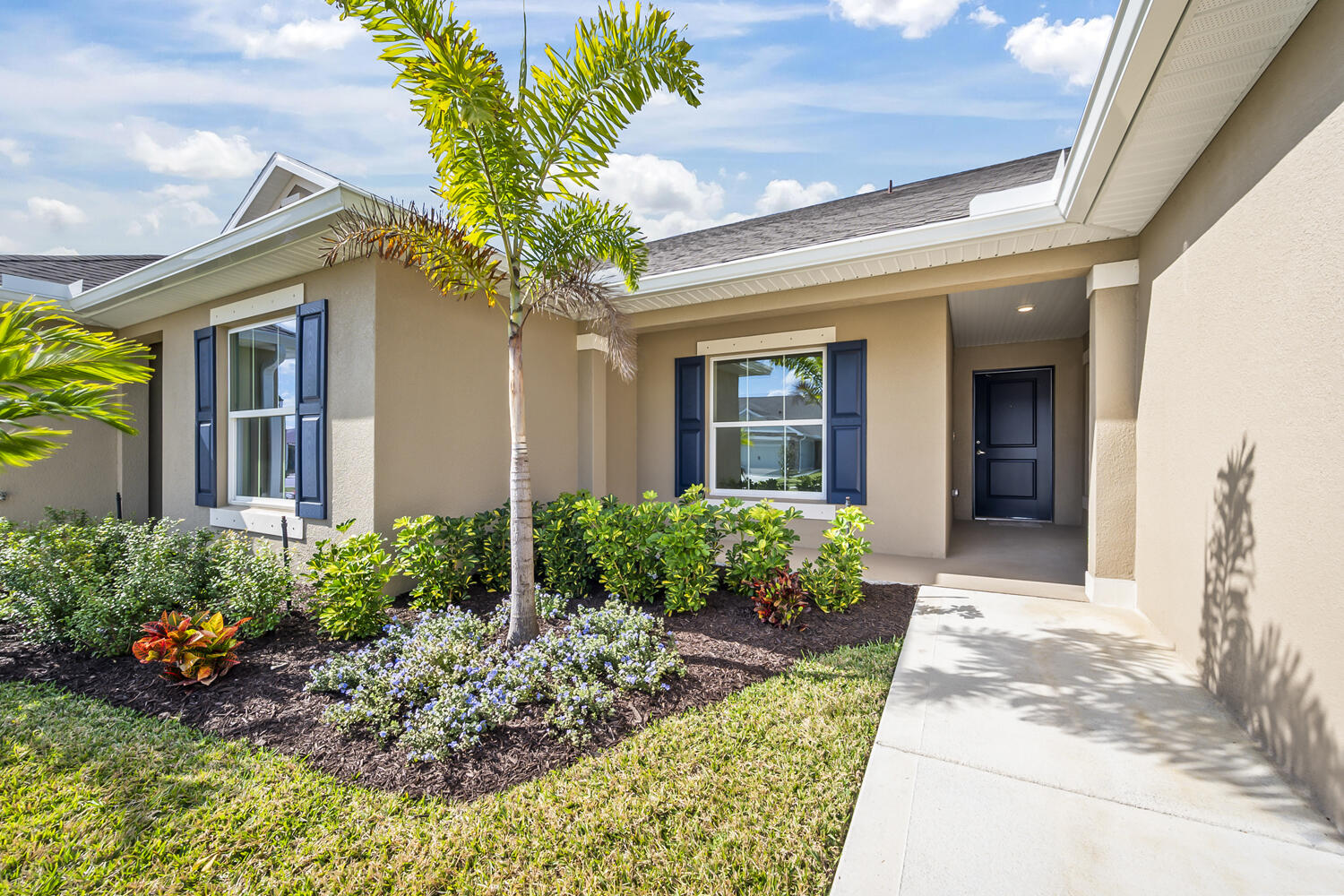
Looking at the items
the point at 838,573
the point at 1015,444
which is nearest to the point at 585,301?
the point at 838,573

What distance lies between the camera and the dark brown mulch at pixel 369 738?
217 cm

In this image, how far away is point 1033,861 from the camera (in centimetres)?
165

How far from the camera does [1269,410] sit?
7.34 feet

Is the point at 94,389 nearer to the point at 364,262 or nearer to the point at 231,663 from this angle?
the point at 231,663

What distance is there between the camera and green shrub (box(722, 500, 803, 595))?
3.90 m

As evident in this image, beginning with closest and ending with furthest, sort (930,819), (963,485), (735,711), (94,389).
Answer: (930,819) < (94,389) < (735,711) < (963,485)

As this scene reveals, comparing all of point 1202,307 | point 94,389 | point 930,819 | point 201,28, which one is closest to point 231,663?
point 94,389

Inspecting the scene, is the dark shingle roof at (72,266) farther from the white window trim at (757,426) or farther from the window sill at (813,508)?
the window sill at (813,508)

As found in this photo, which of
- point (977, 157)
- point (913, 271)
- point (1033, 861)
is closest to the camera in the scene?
point (1033, 861)

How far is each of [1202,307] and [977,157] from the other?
5027 millimetres

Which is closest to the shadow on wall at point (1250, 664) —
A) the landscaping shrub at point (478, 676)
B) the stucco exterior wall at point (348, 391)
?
the landscaping shrub at point (478, 676)

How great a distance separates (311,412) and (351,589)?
1916 mm

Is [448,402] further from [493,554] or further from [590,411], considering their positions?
[590,411]

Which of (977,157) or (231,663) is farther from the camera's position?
(977,157)
